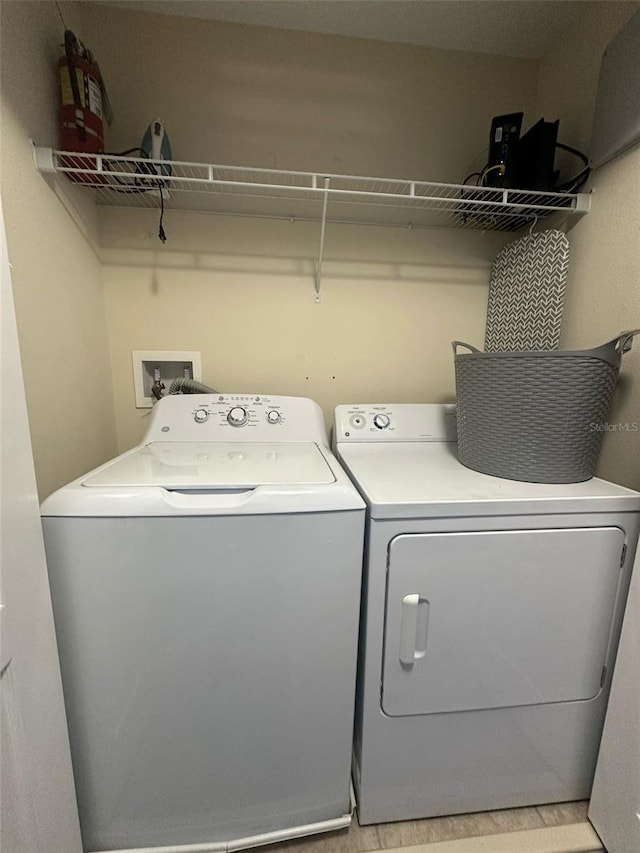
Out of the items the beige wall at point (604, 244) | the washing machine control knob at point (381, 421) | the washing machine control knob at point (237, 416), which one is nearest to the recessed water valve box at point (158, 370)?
the washing machine control knob at point (237, 416)

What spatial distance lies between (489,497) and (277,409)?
728 millimetres

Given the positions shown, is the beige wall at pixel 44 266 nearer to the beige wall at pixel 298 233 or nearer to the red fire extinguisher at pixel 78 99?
the red fire extinguisher at pixel 78 99

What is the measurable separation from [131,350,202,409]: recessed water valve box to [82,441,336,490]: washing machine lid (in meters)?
0.35

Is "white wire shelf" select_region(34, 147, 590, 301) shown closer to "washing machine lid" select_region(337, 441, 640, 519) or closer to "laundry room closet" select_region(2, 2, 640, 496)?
"laundry room closet" select_region(2, 2, 640, 496)

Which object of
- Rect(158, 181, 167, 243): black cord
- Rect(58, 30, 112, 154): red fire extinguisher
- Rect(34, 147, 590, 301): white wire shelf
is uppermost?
Rect(58, 30, 112, 154): red fire extinguisher

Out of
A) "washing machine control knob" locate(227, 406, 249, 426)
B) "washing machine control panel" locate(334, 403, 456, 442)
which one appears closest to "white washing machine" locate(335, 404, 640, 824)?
"washing machine control panel" locate(334, 403, 456, 442)

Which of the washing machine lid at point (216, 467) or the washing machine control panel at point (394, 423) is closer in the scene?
the washing machine lid at point (216, 467)

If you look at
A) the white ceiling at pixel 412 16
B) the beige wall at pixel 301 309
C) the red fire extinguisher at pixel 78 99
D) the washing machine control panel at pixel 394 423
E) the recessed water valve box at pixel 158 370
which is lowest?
the washing machine control panel at pixel 394 423

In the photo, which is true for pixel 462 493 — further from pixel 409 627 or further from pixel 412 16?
pixel 412 16

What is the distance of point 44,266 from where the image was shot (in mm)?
964

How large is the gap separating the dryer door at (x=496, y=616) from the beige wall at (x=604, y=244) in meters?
0.35

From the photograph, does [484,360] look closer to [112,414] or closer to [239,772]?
[239,772]

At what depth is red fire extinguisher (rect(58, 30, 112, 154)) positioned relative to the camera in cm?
98

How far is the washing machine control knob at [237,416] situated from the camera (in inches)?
47.6
